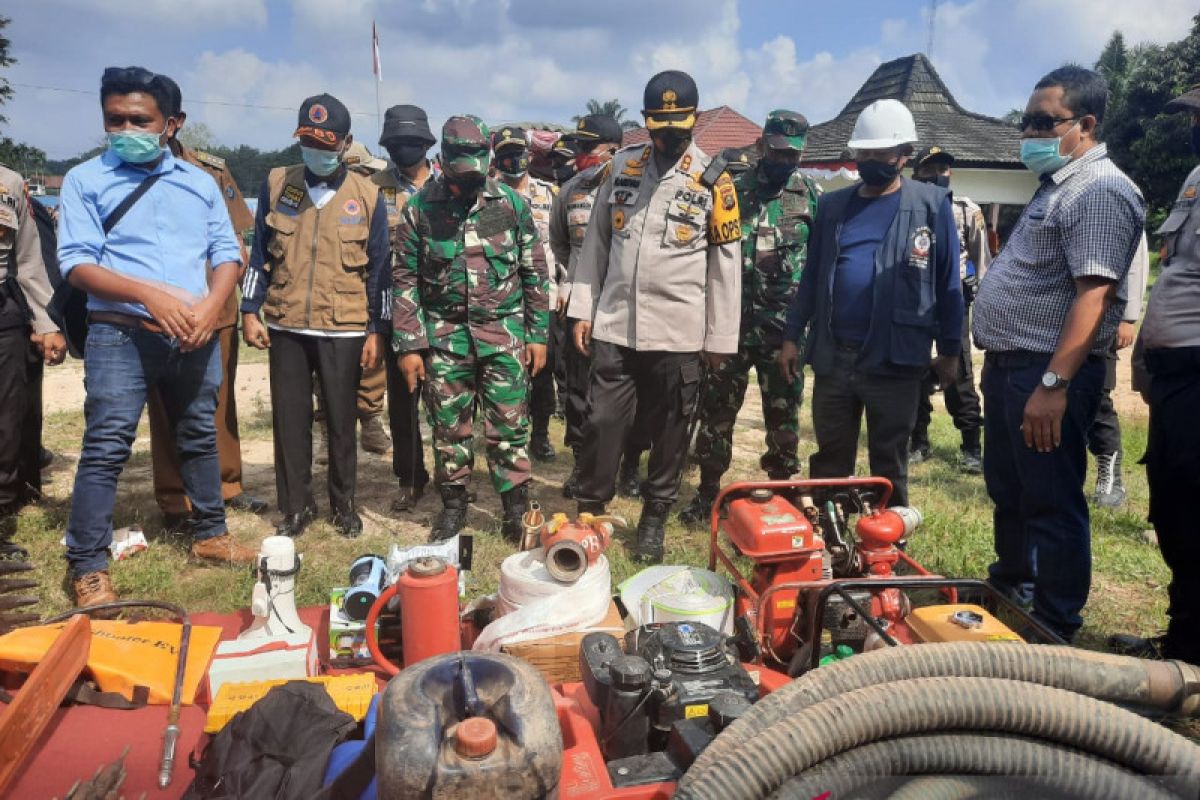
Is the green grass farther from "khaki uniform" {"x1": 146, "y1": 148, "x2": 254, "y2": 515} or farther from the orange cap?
the orange cap

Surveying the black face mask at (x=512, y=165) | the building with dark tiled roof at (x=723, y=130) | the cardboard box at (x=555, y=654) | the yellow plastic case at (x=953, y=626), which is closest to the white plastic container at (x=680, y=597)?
the cardboard box at (x=555, y=654)

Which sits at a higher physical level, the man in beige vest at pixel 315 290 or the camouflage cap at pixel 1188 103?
the camouflage cap at pixel 1188 103

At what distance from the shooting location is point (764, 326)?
5.07 metres

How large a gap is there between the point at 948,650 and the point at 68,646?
256 cm

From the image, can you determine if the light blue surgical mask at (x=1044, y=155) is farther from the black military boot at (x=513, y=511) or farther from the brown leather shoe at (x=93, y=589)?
the brown leather shoe at (x=93, y=589)

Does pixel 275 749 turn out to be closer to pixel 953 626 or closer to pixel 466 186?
pixel 953 626

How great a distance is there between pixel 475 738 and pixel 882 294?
3.02 m

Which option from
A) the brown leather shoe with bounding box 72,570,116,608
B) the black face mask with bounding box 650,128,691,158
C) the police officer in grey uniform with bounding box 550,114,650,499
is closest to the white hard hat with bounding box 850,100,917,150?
the black face mask with bounding box 650,128,691,158

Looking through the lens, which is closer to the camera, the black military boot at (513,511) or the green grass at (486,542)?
the green grass at (486,542)

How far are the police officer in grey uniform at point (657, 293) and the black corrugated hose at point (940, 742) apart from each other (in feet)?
8.64

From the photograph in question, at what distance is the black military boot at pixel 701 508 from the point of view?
16.2 ft

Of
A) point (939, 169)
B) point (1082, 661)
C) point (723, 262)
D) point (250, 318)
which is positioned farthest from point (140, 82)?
point (939, 169)

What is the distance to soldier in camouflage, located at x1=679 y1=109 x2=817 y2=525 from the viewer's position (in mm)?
4992

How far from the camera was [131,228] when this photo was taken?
3.69 meters
